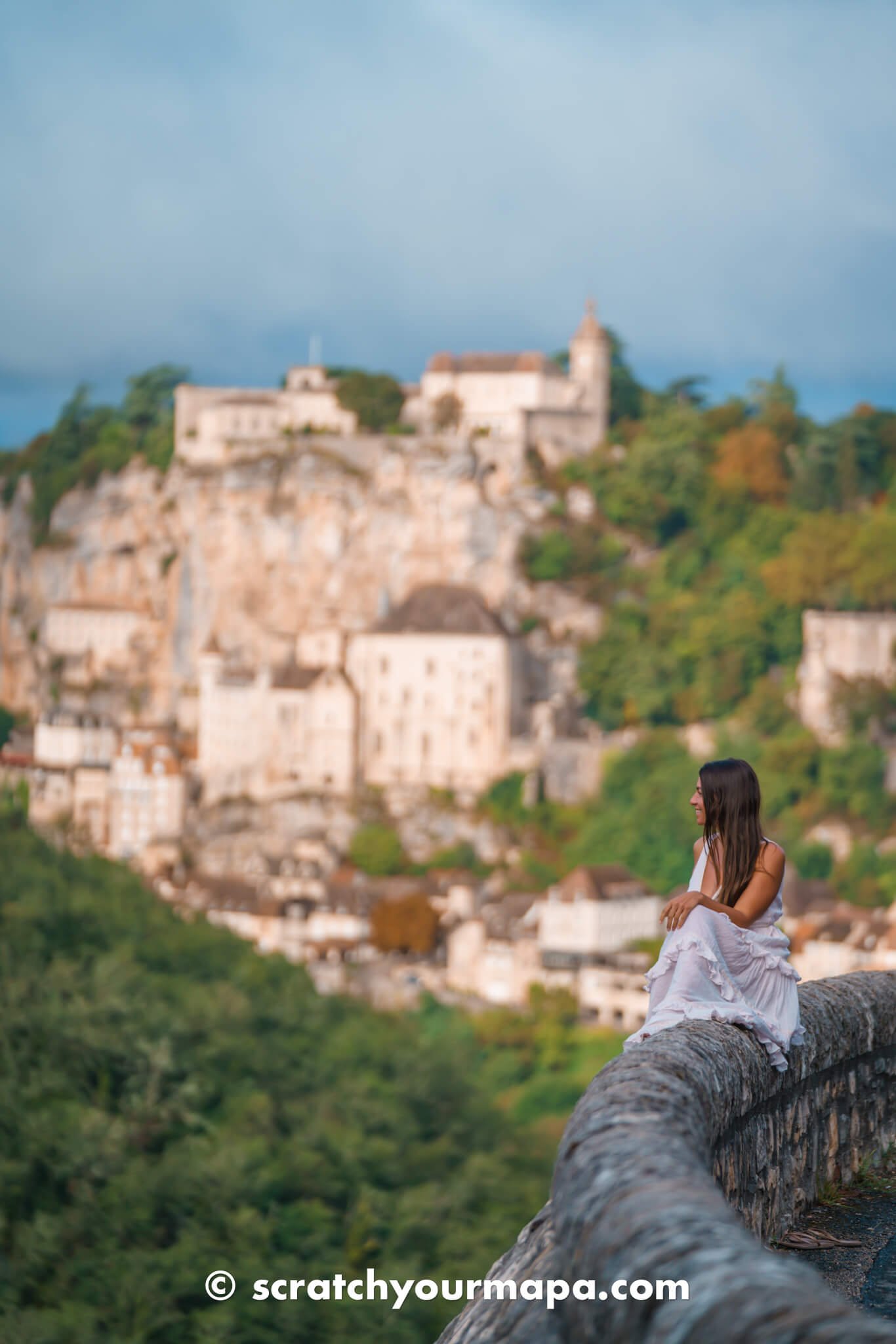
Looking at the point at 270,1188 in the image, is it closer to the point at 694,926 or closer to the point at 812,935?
the point at 812,935

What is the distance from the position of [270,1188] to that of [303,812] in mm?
23873

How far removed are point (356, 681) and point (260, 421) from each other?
10.6m

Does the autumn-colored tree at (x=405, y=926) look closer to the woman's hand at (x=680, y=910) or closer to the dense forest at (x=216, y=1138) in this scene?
the dense forest at (x=216, y=1138)

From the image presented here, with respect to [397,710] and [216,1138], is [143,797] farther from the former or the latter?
[216,1138]

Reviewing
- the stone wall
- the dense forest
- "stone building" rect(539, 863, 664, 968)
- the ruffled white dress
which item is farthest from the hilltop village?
the ruffled white dress

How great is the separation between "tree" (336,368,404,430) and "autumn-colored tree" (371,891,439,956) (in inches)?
650

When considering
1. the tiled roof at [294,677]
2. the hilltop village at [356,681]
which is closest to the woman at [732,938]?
the hilltop village at [356,681]

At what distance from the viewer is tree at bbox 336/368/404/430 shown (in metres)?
53.8

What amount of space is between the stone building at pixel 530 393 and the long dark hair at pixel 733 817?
47.7 meters

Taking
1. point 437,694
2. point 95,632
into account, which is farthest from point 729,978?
point 95,632

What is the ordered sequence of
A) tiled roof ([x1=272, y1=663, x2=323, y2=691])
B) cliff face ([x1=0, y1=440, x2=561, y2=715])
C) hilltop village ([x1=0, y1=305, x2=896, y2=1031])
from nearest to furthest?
hilltop village ([x1=0, y1=305, x2=896, y2=1031]) → tiled roof ([x1=272, y1=663, x2=323, y2=691]) → cliff face ([x1=0, y1=440, x2=561, y2=715])

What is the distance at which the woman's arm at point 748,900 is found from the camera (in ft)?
14.8

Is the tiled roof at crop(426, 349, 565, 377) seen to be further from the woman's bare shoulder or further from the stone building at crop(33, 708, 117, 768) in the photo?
the woman's bare shoulder

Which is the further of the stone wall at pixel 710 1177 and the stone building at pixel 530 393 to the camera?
the stone building at pixel 530 393
